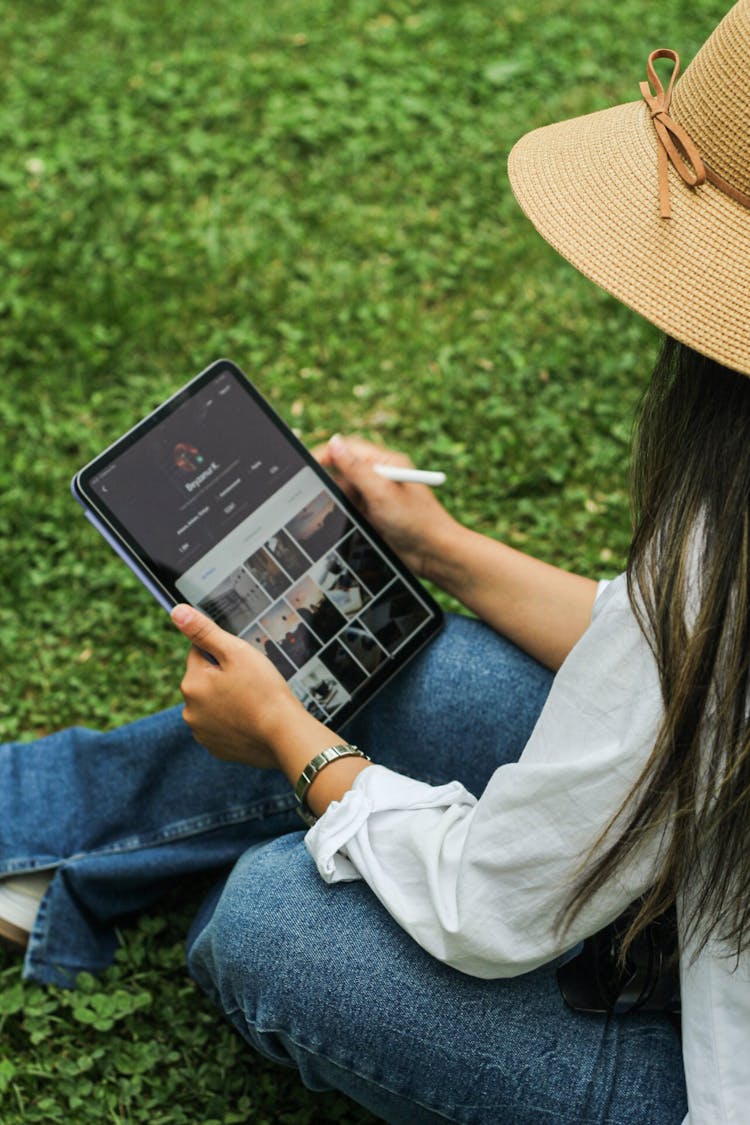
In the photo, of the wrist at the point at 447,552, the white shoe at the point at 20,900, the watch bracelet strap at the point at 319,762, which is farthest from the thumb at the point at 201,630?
the white shoe at the point at 20,900

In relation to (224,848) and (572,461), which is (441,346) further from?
(224,848)

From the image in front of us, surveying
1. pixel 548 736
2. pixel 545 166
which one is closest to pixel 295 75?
pixel 545 166

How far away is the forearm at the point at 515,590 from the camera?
1.93 meters

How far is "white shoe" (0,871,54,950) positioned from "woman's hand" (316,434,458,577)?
828 millimetres

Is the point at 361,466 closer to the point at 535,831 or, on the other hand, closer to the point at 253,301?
the point at 535,831

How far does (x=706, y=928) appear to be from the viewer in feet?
4.39

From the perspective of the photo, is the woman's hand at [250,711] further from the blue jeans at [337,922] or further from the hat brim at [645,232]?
the hat brim at [645,232]

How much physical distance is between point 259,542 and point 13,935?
818 millimetres

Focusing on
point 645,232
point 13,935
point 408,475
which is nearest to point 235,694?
point 408,475

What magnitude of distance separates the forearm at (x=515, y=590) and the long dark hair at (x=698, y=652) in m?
0.59

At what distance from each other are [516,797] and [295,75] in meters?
2.99

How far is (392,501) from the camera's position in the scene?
2.06 metres

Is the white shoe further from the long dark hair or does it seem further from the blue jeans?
the long dark hair

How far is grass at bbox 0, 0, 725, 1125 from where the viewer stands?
2189 mm
